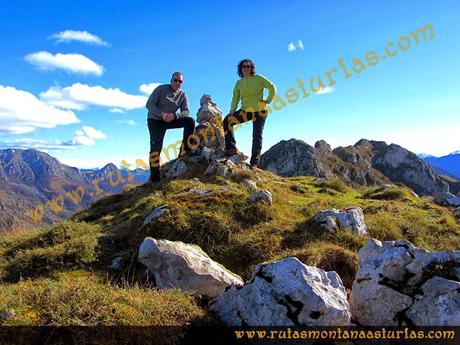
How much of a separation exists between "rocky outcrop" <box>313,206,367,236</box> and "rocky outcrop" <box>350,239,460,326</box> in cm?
419

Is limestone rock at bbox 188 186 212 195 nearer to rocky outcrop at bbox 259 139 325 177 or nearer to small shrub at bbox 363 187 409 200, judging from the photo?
small shrub at bbox 363 187 409 200

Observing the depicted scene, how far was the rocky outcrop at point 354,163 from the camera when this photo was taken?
311 ft

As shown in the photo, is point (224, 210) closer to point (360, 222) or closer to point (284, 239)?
point (284, 239)

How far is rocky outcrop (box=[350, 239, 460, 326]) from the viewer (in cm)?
662

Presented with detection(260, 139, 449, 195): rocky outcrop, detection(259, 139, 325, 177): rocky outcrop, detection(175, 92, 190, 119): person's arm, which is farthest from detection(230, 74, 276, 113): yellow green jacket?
detection(259, 139, 325, 177): rocky outcrop

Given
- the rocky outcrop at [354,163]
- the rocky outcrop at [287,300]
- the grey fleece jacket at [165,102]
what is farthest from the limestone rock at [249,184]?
the rocky outcrop at [354,163]

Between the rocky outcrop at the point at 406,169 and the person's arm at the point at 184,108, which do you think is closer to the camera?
the person's arm at the point at 184,108

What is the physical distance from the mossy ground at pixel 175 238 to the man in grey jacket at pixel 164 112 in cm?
232

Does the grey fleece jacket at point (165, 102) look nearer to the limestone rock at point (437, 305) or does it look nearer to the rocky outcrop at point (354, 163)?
the limestone rock at point (437, 305)

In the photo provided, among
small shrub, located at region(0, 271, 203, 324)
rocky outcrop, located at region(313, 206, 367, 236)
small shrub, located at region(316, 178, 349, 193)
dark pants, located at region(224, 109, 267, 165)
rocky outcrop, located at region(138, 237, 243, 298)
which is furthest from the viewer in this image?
small shrub, located at region(316, 178, 349, 193)

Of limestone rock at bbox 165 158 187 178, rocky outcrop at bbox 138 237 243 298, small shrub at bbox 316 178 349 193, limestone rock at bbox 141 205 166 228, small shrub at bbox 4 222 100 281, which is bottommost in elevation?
small shrub at bbox 4 222 100 281

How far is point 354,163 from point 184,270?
12767 cm

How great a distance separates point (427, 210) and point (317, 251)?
8.73m

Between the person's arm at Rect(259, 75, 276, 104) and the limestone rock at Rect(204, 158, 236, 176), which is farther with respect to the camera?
the person's arm at Rect(259, 75, 276, 104)
